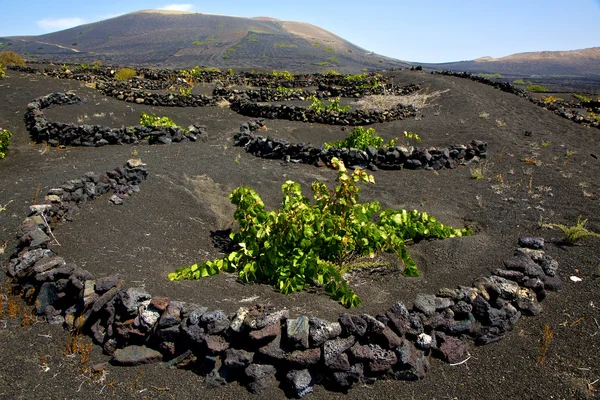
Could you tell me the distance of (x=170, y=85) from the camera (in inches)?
1003

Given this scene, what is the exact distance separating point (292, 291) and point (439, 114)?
16168 mm

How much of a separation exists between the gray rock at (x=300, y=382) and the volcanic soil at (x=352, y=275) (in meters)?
0.10

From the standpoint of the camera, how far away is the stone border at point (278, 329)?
375 cm

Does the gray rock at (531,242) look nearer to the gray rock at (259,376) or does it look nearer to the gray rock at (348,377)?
the gray rock at (348,377)

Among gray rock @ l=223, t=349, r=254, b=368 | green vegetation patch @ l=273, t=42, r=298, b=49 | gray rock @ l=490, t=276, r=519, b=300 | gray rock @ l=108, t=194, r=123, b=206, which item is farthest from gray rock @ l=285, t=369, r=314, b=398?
green vegetation patch @ l=273, t=42, r=298, b=49

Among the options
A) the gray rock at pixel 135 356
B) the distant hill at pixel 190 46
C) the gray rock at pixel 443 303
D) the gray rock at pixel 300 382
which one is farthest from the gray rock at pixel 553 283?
the distant hill at pixel 190 46

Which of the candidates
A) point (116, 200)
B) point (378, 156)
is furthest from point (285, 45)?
point (116, 200)

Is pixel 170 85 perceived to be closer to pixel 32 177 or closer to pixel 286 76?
pixel 286 76

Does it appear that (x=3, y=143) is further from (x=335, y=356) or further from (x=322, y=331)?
(x=335, y=356)

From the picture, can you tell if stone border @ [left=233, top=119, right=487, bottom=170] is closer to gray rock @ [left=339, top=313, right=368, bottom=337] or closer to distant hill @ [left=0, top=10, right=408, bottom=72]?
gray rock @ [left=339, top=313, right=368, bottom=337]

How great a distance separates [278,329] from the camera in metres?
3.85

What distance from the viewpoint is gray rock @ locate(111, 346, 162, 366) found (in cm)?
394

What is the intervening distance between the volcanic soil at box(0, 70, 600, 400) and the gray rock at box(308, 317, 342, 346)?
0.49 m

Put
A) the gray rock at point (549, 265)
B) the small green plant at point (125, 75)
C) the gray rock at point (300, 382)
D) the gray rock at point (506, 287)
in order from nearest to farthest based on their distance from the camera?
the gray rock at point (300, 382), the gray rock at point (506, 287), the gray rock at point (549, 265), the small green plant at point (125, 75)
